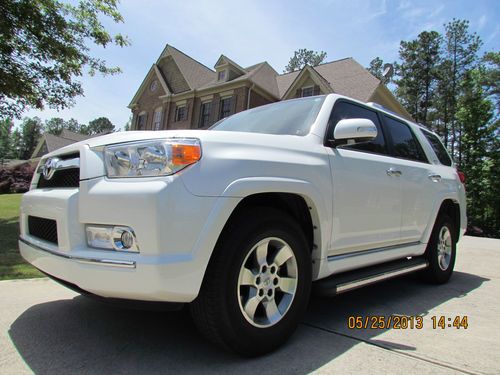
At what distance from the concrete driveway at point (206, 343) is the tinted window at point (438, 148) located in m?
1.88

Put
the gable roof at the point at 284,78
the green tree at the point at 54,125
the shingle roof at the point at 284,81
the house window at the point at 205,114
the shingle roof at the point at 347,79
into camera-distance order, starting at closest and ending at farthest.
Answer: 1. the shingle roof at the point at 347,79
2. the gable roof at the point at 284,78
3. the shingle roof at the point at 284,81
4. the house window at the point at 205,114
5. the green tree at the point at 54,125

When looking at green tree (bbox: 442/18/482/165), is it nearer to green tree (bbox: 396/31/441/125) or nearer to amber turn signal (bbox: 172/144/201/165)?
green tree (bbox: 396/31/441/125)

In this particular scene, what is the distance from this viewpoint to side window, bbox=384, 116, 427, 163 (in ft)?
12.1

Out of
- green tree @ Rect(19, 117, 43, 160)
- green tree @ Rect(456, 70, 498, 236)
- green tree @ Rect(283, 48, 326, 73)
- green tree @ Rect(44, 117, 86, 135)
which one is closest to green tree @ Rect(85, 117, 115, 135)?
green tree @ Rect(44, 117, 86, 135)

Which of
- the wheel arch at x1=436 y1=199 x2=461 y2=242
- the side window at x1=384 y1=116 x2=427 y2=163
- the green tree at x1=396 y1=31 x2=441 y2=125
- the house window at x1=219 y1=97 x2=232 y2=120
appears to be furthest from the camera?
the green tree at x1=396 y1=31 x2=441 y2=125

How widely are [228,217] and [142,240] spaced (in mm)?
483

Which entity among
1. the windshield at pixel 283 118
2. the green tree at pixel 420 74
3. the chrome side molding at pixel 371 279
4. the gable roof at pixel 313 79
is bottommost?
the chrome side molding at pixel 371 279

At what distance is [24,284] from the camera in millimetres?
3715

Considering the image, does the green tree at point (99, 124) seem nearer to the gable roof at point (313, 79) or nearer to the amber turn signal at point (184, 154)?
the gable roof at point (313, 79)

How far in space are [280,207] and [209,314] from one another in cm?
91

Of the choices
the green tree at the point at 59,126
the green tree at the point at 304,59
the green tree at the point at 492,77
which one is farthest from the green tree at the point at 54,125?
the green tree at the point at 492,77

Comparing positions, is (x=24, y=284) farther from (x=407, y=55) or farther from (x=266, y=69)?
(x=407, y=55)

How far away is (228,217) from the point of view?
2.01 m

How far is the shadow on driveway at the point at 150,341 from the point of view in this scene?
6.70 feet
